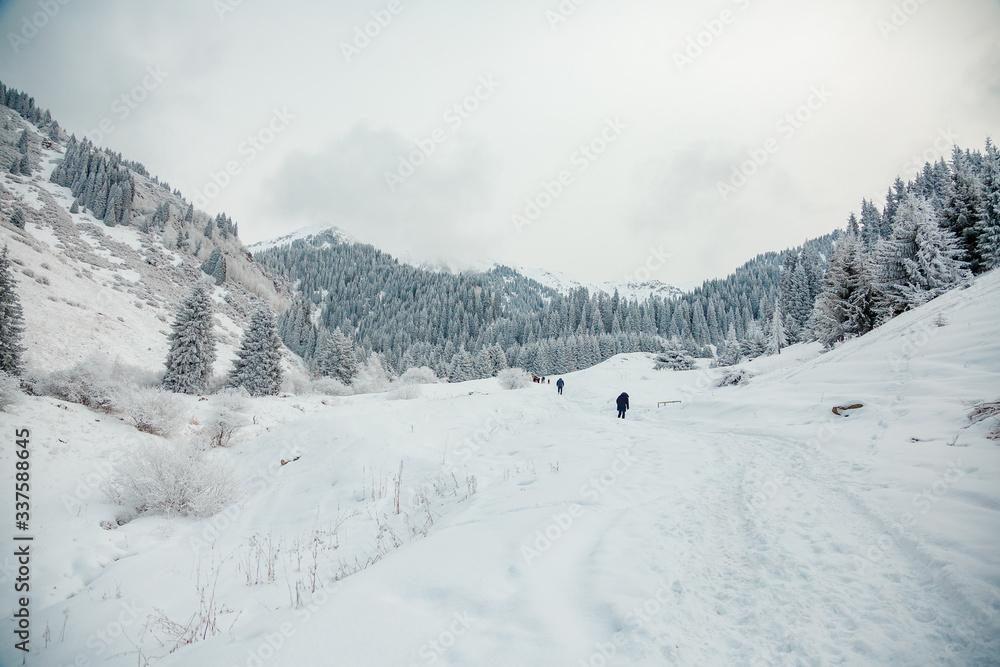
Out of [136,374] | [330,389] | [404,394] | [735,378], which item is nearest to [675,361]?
[735,378]

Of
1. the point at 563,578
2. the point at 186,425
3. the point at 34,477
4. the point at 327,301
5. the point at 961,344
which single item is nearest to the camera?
the point at 563,578

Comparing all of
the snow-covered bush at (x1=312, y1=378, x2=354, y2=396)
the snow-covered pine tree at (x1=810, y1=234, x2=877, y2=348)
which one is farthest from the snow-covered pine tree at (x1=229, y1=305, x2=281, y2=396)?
the snow-covered pine tree at (x1=810, y1=234, x2=877, y2=348)

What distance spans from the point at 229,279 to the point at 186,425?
51.4m

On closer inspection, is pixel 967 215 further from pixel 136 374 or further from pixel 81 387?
pixel 136 374

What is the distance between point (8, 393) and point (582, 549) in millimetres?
18464

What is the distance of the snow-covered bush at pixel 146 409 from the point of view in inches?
599

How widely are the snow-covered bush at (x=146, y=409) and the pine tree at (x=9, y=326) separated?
3.09 metres

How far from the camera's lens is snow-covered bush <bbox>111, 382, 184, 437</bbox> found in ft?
50.0

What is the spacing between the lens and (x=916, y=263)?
76.1ft

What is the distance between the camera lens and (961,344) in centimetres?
1123

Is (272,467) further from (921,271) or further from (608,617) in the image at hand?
(921,271)

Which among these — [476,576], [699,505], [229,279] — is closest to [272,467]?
[476,576]

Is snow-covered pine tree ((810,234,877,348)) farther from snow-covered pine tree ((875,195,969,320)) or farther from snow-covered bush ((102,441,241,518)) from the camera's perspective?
snow-covered bush ((102,441,241,518))

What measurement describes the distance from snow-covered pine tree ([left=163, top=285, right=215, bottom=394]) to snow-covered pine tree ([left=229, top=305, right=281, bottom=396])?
10.6 ft
